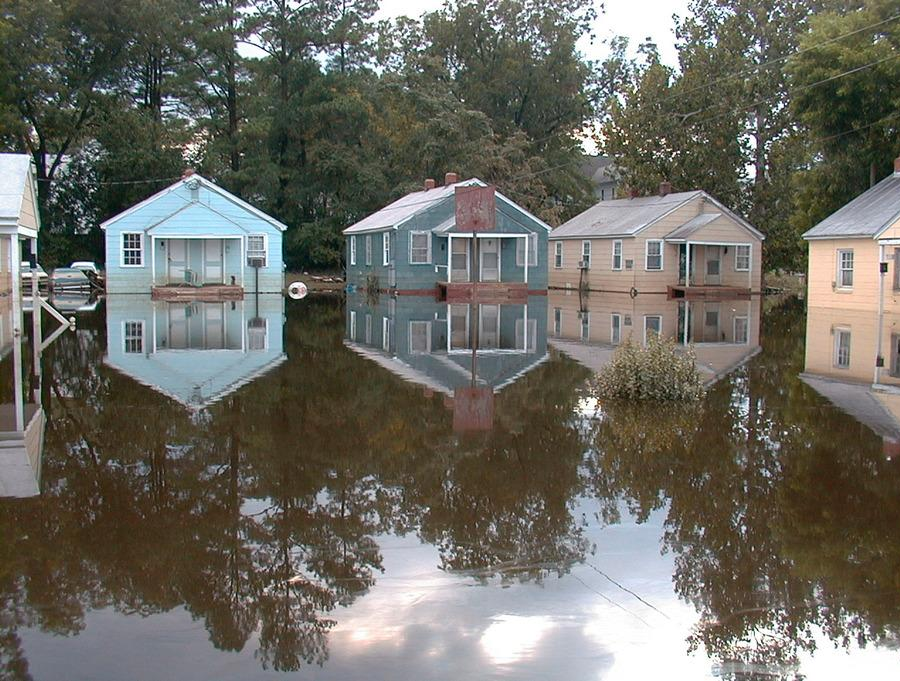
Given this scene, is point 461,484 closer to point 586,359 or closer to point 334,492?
point 334,492

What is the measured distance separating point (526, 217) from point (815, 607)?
37.7m

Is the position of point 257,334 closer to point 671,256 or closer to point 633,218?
point 671,256

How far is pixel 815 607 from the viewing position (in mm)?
6309

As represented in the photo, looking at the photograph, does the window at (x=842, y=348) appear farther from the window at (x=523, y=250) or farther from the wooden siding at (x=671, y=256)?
the window at (x=523, y=250)

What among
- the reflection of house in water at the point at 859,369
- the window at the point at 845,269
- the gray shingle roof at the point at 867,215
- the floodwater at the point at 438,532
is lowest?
the floodwater at the point at 438,532

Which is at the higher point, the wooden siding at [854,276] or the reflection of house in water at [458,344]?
the wooden siding at [854,276]

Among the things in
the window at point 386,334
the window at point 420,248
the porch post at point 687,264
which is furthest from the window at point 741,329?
the window at point 420,248

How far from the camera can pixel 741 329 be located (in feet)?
91.1

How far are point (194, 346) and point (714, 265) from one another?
2939cm

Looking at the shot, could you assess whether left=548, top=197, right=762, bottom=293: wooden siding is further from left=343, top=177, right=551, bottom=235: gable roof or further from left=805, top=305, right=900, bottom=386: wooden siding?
left=805, top=305, right=900, bottom=386: wooden siding

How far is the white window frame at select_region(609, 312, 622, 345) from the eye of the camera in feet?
77.4

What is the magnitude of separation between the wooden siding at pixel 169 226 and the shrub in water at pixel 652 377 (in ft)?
103

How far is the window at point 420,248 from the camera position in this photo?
4316 centimetres

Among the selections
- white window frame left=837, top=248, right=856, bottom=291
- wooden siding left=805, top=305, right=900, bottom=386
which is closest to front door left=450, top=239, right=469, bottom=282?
wooden siding left=805, top=305, right=900, bottom=386
